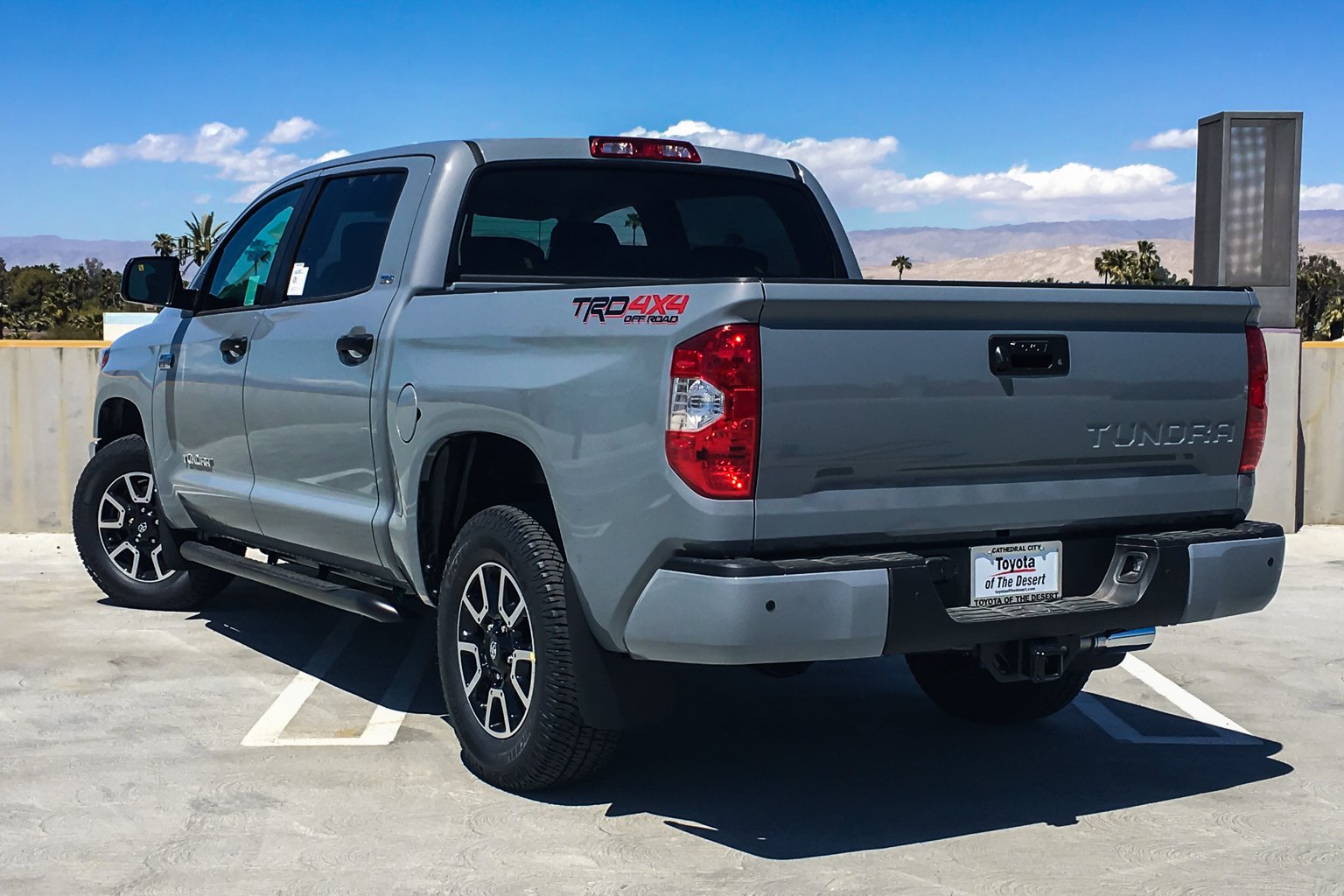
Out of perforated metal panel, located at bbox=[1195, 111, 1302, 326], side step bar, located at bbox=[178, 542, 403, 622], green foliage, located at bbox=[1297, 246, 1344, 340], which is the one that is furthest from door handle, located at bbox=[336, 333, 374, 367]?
green foliage, located at bbox=[1297, 246, 1344, 340]

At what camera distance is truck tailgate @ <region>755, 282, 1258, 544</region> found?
404cm

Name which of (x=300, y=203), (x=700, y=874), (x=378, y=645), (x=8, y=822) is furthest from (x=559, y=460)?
(x=378, y=645)

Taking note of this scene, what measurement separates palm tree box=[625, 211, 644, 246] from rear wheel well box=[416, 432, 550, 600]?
1177 millimetres

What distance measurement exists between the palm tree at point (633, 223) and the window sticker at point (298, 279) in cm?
130

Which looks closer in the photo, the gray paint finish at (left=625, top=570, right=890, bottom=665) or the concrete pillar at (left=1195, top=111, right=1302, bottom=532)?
the gray paint finish at (left=625, top=570, right=890, bottom=665)

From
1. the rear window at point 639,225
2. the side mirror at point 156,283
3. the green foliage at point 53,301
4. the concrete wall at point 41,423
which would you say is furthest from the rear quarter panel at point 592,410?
the green foliage at point 53,301

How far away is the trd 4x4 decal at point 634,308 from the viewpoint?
4.03 metres

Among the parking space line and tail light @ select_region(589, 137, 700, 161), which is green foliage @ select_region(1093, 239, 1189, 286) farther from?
tail light @ select_region(589, 137, 700, 161)

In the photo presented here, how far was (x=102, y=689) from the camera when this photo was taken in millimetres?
6281

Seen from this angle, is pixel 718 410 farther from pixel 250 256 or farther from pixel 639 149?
pixel 250 256

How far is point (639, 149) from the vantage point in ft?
19.4

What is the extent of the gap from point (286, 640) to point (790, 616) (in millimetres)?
3984

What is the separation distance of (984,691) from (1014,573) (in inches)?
56.1

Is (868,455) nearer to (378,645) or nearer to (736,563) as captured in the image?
(736,563)
